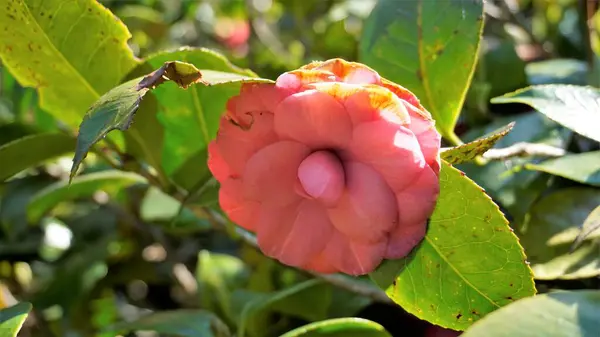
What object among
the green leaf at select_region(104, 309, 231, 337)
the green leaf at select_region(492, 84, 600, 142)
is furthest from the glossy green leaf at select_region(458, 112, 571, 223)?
the green leaf at select_region(104, 309, 231, 337)

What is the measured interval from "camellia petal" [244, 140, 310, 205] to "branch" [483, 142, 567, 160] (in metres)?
0.18

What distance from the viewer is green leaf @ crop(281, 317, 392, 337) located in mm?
631

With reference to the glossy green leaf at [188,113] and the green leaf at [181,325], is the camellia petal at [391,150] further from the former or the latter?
the green leaf at [181,325]

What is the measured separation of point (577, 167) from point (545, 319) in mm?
251

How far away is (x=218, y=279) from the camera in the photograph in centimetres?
101

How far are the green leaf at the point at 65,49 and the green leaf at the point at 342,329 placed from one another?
301 millimetres

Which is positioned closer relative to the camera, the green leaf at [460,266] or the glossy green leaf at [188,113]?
the green leaf at [460,266]

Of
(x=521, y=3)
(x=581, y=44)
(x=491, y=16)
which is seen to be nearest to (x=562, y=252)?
(x=581, y=44)

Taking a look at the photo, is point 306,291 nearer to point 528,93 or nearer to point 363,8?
point 528,93

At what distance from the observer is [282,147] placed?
0.56 metres

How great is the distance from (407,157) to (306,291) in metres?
0.33

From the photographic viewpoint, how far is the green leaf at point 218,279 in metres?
0.96

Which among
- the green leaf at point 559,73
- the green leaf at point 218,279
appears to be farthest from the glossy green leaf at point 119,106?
the green leaf at point 559,73

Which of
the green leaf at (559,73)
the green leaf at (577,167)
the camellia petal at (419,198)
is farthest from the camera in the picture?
the green leaf at (559,73)
